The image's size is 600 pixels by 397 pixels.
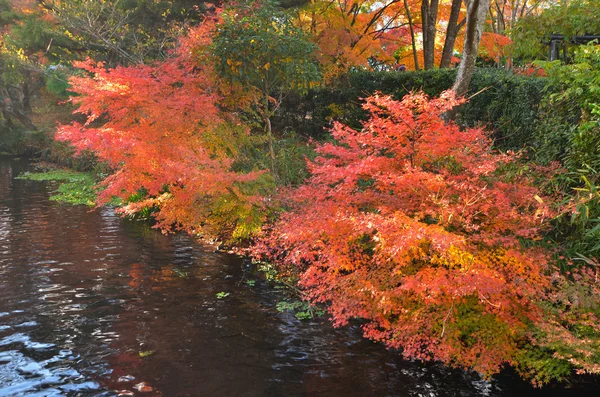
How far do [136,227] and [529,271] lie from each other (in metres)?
10.6

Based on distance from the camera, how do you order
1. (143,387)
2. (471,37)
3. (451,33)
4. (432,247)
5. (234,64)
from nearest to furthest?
1. (143,387)
2. (432,247)
3. (471,37)
4. (234,64)
5. (451,33)

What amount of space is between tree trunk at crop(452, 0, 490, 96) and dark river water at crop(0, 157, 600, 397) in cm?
617

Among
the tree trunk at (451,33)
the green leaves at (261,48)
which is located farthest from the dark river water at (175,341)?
the tree trunk at (451,33)

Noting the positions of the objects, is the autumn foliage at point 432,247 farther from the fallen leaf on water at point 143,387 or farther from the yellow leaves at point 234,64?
the yellow leaves at point 234,64

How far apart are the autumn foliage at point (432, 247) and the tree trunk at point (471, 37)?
345cm

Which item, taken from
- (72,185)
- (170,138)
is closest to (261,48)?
(170,138)

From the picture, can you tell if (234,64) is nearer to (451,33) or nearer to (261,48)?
(261,48)

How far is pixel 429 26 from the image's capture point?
17031 mm

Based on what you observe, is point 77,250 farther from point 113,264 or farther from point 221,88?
point 221,88

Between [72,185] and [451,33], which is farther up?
[451,33]

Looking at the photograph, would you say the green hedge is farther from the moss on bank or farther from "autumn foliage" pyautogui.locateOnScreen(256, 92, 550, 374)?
the moss on bank

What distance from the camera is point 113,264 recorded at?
33.0 ft

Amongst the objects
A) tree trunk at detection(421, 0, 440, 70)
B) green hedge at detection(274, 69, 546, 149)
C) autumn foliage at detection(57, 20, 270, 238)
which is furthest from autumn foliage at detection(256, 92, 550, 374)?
tree trunk at detection(421, 0, 440, 70)

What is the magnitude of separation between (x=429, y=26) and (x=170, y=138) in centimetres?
1046
